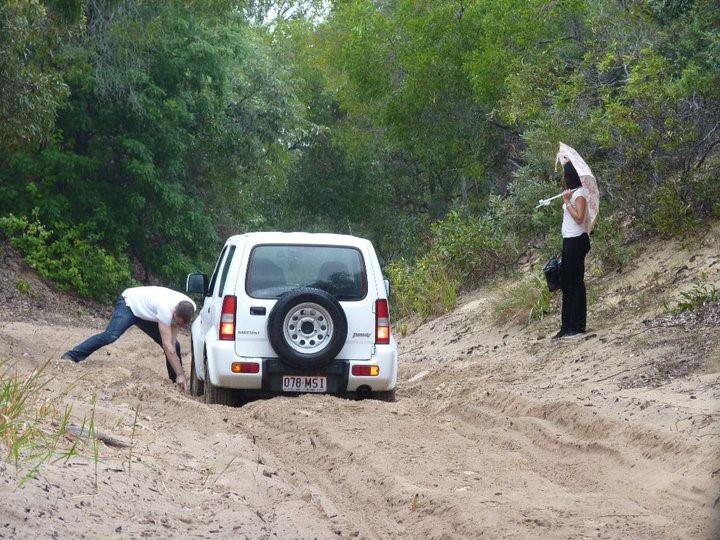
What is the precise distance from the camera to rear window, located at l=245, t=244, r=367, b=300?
1057cm

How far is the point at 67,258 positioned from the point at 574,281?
16.3 metres

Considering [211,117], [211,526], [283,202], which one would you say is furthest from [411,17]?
[211,526]

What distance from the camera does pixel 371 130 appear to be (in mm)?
37531

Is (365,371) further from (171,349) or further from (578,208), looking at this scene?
(578,208)

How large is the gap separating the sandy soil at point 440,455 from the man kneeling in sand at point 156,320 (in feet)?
1.03

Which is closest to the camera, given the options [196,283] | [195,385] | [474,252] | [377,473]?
[377,473]

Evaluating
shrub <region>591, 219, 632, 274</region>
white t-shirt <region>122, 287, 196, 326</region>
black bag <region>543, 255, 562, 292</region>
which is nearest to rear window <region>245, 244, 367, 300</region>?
white t-shirt <region>122, 287, 196, 326</region>

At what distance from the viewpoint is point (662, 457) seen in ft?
24.7

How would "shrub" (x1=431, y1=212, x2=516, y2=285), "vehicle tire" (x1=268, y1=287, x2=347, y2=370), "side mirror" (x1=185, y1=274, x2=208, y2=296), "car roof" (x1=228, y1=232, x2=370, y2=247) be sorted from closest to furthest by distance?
"vehicle tire" (x1=268, y1=287, x2=347, y2=370) → "car roof" (x1=228, y1=232, x2=370, y2=247) → "side mirror" (x1=185, y1=274, x2=208, y2=296) → "shrub" (x1=431, y1=212, x2=516, y2=285)

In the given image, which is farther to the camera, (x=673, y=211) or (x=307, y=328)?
(x=673, y=211)

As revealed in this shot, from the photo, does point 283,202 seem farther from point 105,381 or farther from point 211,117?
point 105,381

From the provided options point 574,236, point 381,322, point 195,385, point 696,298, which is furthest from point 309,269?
point 696,298

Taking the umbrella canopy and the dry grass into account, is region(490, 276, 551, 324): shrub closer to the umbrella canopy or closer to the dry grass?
the umbrella canopy

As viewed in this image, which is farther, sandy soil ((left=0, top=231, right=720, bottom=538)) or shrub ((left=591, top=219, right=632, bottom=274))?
shrub ((left=591, top=219, right=632, bottom=274))
